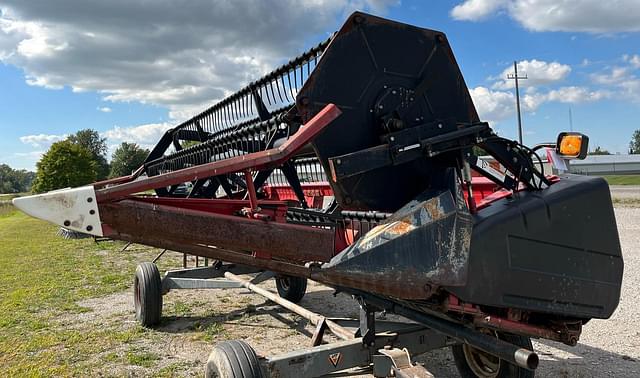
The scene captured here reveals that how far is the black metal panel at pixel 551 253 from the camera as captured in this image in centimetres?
273

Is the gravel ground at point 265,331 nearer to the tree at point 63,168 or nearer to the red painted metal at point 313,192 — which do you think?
the red painted metal at point 313,192

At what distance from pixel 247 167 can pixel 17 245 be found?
16.2 m

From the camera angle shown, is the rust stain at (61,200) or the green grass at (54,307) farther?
the green grass at (54,307)

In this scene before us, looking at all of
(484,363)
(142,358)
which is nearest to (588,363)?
(484,363)

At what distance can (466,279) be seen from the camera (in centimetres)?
253

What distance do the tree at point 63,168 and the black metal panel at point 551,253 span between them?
49.7 metres

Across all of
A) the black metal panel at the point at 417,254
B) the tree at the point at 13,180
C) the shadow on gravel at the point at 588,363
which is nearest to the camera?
the black metal panel at the point at 417,254

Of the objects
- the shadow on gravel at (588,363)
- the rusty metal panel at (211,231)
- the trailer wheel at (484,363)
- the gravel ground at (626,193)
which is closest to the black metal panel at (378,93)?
the rusty metal panel at (211,231)

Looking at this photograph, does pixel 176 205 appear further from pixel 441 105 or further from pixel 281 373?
pixel 441 105

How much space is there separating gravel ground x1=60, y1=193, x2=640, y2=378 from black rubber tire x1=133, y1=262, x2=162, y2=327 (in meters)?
0.19

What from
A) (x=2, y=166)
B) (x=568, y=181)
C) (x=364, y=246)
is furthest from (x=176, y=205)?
(x=2, y=166)

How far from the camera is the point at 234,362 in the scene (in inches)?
120

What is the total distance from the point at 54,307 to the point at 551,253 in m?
7.04

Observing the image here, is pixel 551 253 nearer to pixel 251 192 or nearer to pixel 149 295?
pixel 251 192
